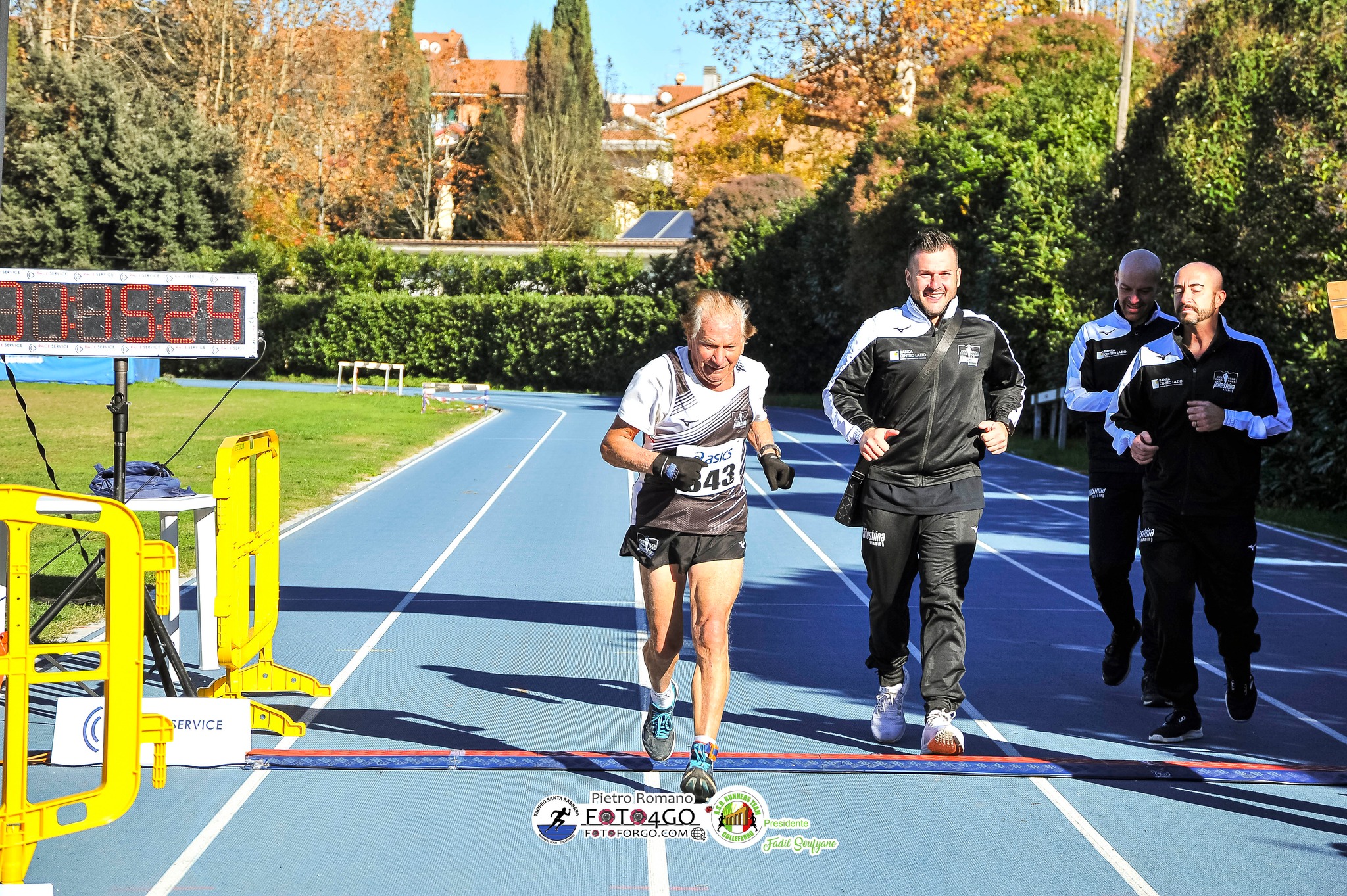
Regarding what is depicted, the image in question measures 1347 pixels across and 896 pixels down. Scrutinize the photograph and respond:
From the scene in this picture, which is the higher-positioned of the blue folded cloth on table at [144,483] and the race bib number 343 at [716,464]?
the race bib number 343 at [716,464]

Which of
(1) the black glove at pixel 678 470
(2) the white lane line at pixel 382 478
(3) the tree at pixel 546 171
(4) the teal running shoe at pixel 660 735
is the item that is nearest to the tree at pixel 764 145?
(3) the tree at pixel 546 171

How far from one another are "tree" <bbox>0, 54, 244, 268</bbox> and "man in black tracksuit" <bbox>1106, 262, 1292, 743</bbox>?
1585 inches

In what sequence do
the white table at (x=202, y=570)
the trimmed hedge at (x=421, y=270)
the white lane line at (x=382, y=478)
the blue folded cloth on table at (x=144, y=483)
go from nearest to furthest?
1. the white table at (x=202, y=570)
2. the blue folded cloth on table at (x=144, y=483)
3. the white lane line at (x=382, y=478)
4. the trimmed hedge at (x=421, y=270)

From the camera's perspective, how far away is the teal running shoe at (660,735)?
5082 millimetres

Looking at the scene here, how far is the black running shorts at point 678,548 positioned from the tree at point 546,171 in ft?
192

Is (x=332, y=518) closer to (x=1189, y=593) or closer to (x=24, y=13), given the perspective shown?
(x=1189, y=593)

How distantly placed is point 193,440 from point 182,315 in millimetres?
15167

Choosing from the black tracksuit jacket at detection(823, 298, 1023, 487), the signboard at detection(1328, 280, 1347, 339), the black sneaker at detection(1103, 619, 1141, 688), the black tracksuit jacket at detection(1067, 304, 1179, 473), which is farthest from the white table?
the signboard at detection(1328, 280, 1347, 339)

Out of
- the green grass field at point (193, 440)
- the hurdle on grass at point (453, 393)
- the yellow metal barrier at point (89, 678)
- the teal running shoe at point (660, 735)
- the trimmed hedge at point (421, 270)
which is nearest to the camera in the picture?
the yellow metal barrier at point (89, 678)

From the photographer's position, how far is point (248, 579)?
17.7ft

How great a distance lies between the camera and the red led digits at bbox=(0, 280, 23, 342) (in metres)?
6.05

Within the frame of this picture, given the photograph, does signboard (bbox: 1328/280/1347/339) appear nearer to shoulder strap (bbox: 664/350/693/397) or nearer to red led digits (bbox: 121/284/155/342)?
shoulder strap (bbox: 664/350/693/397)

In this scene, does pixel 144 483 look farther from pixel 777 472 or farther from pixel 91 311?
pixel 777 472

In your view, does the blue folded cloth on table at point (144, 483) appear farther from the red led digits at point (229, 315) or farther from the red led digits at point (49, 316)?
the red led digits at point (229, 315)
